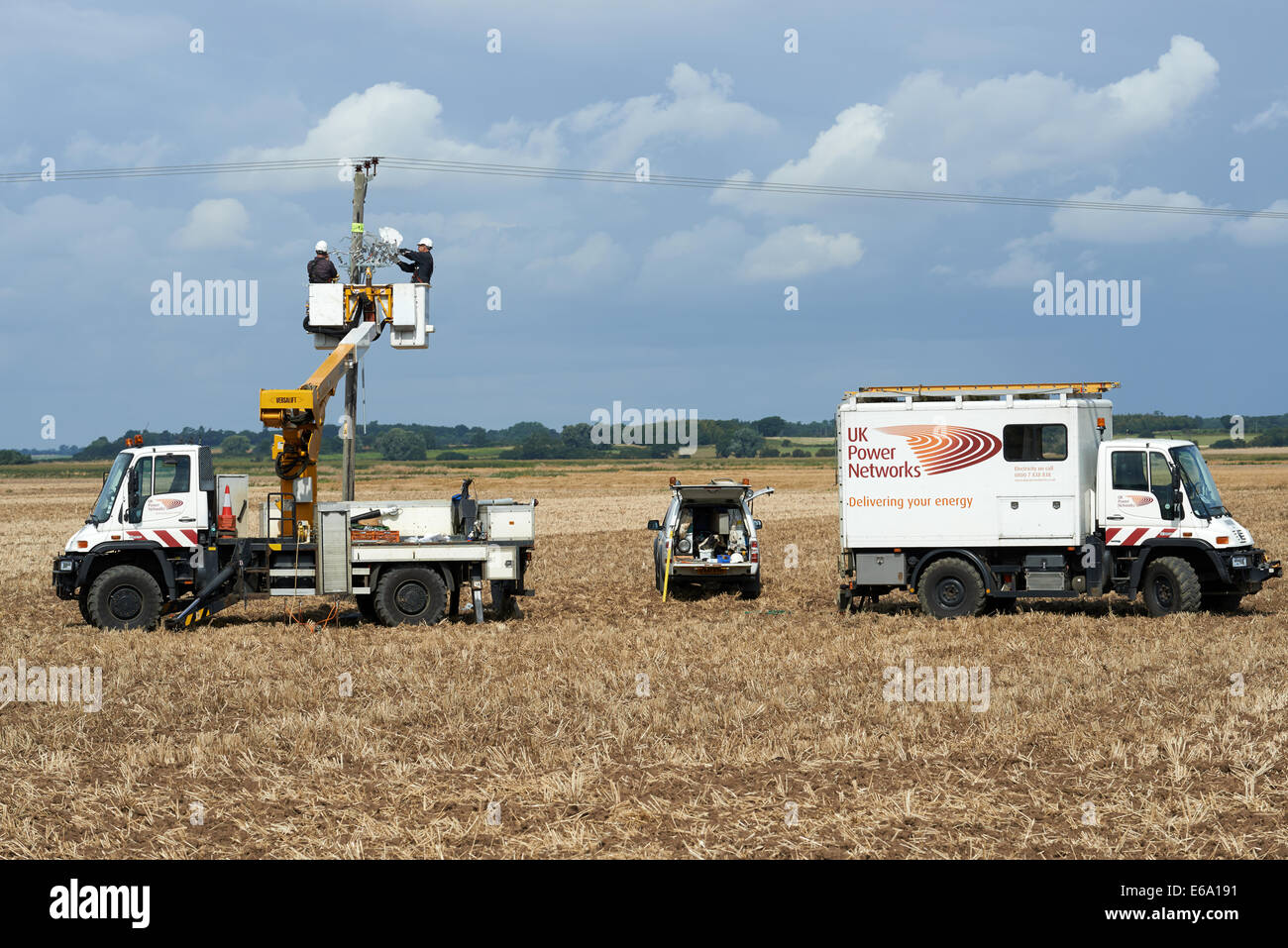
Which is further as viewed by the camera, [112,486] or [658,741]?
[112,486]

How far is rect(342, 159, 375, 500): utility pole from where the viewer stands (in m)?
21.5

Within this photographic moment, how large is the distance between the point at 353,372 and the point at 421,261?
2295 mm

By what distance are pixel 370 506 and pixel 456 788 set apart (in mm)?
10497

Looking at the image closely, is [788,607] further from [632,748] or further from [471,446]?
[471,446]

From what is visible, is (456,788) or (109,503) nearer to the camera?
(456,788)

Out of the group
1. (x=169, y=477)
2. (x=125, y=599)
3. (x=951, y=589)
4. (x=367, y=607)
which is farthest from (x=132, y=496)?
(x=951, y=589)

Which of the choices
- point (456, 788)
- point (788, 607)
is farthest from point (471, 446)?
point (456, 788)

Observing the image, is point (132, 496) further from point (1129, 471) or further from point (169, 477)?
point (1129, 471)

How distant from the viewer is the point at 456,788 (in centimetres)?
930

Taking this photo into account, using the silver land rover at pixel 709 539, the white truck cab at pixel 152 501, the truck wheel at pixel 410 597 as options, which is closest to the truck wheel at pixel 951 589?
the silver land rover at pixel 709 539

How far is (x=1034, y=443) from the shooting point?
18.5 m

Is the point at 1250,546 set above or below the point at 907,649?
above

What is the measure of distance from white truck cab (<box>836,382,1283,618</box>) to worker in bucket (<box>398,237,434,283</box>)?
24.7ft
